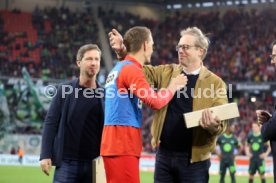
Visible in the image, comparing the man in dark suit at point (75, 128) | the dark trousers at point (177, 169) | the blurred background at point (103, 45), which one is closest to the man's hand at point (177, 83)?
the dark trousers at point (177, 169)

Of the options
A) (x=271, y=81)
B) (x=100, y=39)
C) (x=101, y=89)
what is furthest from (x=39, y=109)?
(x=101, y=89)

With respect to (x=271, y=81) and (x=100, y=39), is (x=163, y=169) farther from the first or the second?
(x=100, y=39)

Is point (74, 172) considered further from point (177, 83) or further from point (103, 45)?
point (103, 45)

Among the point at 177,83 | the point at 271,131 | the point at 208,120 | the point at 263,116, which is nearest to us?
the point at 208,120

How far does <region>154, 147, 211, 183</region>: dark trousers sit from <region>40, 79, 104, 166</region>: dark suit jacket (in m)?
1.38

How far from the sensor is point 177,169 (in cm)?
518

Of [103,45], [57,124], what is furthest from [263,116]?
[103,45]

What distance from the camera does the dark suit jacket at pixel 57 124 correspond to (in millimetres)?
6102

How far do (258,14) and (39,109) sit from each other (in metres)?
18.7

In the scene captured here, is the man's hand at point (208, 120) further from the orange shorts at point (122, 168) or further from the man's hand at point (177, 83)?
the orange shorts at point (122, 168)

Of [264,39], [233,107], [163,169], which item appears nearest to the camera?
[233,107]

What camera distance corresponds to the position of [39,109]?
31.4 metres

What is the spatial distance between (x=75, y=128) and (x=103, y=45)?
3400cm

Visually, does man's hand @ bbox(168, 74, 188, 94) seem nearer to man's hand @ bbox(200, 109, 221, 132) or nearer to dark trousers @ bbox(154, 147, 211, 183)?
man's hand @ bbox(200, 109, 221, 132)
